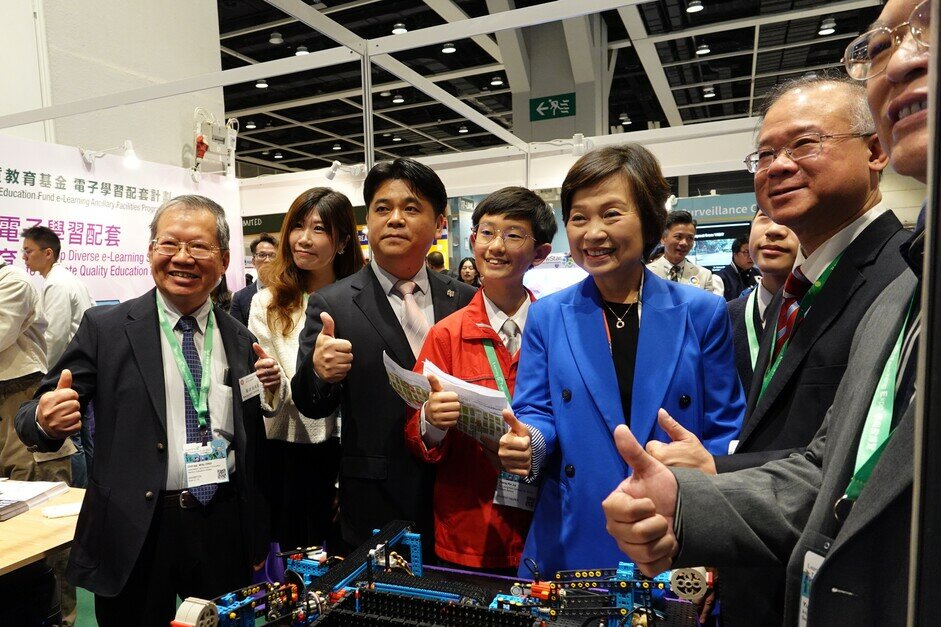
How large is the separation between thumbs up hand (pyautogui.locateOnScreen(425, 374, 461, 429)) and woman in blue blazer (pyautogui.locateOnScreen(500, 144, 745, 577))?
16 cm

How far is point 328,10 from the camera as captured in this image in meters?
9.45

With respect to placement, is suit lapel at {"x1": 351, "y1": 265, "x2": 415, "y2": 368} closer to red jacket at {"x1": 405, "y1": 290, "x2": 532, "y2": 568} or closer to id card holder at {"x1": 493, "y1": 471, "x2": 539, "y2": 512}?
red jacket at {"x1": 405, "y1": 290, "x2": 532, "y2": 568}

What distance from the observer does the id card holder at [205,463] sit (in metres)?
1.73

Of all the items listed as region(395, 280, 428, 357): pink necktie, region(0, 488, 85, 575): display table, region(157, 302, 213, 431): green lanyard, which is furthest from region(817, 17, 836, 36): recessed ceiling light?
region(0, 488, 85, 575): display table

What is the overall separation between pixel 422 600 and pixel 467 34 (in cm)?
241

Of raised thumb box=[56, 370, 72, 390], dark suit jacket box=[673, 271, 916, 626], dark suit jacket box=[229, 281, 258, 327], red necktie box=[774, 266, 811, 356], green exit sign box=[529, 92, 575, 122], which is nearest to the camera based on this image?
dark suit jacket box=[673, 271, 916, 626]

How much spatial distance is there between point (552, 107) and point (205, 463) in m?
8.85

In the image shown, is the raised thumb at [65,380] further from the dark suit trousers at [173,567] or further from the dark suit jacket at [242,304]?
the dark suit jacket at [242,304]

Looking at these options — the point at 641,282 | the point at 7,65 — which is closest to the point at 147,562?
the point at 641,282

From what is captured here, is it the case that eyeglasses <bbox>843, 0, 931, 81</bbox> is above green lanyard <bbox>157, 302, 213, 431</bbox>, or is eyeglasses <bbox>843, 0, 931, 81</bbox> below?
above

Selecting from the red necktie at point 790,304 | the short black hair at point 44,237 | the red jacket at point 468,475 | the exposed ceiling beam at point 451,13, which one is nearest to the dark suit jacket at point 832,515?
the red necktie at point 790,304

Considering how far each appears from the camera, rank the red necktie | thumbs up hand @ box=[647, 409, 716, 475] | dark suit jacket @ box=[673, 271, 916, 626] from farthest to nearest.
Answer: the red necktie < thumbs up hand @ box=[647, 409, 716, 475] < dark suit jacket @ box=[673, 271, 916, 626]

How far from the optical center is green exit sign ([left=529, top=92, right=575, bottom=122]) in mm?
9547

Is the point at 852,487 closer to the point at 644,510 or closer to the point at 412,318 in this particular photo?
the point at 644,510
